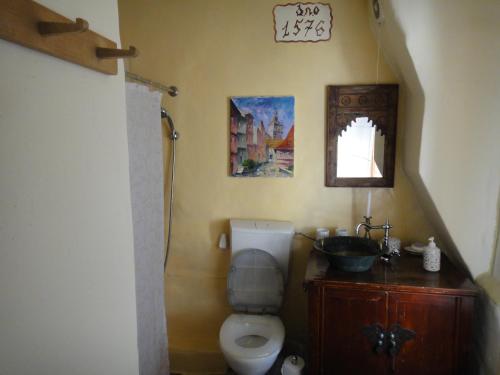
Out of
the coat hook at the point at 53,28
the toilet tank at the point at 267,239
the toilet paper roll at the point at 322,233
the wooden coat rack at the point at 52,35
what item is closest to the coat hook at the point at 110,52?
the wooden coat rack at the point at 52,35

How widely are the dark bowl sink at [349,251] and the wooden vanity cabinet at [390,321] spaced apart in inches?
2.1

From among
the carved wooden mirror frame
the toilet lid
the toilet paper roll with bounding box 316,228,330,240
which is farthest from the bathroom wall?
the toilet lid

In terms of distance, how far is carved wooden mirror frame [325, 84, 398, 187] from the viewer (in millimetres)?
2158

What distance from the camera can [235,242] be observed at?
2305mm

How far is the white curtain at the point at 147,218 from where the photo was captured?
1601mm

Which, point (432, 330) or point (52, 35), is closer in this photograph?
point (52, 35)

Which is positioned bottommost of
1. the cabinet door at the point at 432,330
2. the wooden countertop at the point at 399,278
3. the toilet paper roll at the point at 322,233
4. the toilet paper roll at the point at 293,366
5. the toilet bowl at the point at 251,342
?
the toilet paper roll at the point at 293,366

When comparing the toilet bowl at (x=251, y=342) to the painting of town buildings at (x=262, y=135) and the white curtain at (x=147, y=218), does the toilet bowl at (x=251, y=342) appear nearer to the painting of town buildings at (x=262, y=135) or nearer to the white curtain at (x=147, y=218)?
the white curtain at (x=147, y=218)

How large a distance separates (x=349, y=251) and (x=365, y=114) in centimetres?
84

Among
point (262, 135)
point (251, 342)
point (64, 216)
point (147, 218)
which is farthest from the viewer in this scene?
point (262, 135)

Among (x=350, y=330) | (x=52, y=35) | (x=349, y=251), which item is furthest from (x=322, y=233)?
(x=52, y=35)

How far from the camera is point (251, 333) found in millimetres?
2164

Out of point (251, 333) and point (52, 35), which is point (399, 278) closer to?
point (251, 333)

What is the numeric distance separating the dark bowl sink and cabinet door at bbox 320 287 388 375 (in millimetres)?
149
